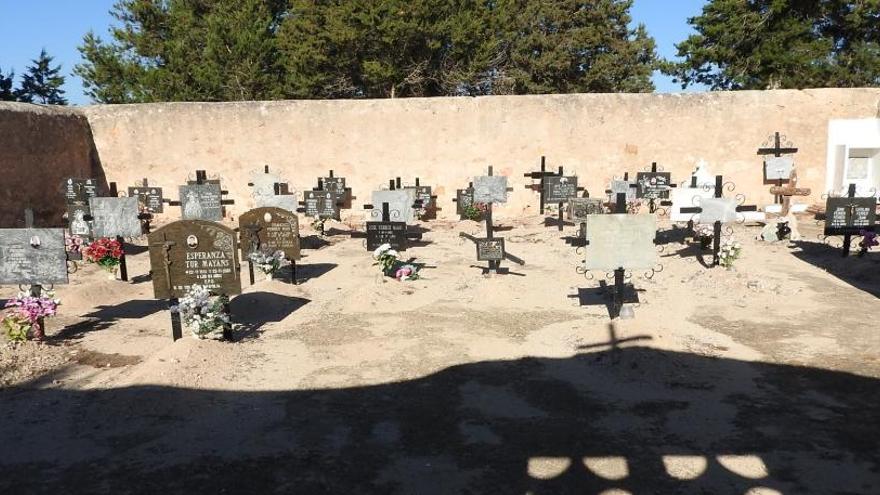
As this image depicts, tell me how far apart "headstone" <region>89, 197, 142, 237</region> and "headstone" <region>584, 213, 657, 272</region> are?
8.62 meters

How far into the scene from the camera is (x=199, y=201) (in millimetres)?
14656

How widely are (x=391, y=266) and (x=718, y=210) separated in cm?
625

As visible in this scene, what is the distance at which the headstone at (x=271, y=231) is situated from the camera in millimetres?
11055

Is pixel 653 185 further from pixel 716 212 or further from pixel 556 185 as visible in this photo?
pixel 716 212

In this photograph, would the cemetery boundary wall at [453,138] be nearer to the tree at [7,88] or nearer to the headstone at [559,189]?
the headstone at [559,189]

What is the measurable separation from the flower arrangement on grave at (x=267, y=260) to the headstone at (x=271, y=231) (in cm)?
13

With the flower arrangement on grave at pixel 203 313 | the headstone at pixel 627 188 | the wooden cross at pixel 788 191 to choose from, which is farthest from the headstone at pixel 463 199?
the flower arrangement on grave at pixel 203 313

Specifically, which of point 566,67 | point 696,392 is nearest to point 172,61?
point 566,67

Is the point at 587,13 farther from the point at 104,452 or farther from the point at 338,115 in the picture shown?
the point at 104,452

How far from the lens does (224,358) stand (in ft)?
23.6

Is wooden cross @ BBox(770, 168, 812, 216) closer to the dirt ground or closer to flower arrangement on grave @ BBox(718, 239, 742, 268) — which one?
the dirt ground

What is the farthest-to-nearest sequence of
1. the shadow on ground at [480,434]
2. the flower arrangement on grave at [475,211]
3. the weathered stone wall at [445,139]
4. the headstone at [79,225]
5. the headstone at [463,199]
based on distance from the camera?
the weathered stone wall at [445,139]
the headstone at [463,199]
the flower arrangement on grave at [475,211]
the headstone at [79,225]
the shadow on ground at [480,434]

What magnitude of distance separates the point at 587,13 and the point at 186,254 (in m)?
30.0

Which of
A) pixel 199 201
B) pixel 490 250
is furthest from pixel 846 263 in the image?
pixel 199 201
